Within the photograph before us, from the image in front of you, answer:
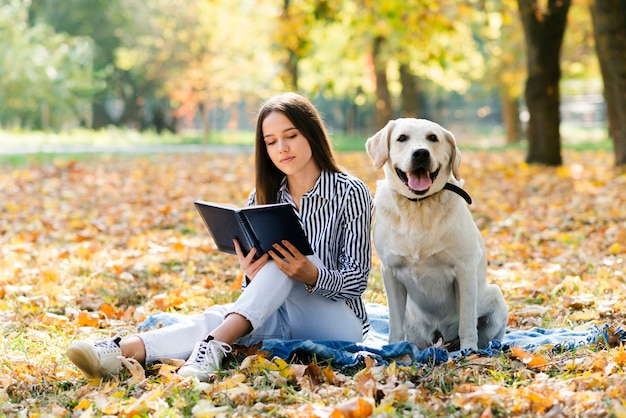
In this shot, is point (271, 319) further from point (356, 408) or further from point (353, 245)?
point (356, 408)

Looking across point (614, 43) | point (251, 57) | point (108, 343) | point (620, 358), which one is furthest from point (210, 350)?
point (251, 57)

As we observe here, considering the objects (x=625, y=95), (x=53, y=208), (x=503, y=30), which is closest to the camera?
(x=53, y=208)

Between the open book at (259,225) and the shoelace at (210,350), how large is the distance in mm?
536

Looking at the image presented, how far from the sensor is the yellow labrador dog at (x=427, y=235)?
4090mm

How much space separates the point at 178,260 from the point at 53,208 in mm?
4005

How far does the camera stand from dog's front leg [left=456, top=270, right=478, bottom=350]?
4.12 meters

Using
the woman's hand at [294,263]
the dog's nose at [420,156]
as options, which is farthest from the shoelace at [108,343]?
the dog's nose at [420,156]

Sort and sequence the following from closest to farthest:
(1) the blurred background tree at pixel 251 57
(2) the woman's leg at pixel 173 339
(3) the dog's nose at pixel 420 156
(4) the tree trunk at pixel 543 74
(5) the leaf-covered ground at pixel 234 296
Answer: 1. (5) the leaf-covered ground at pixel 234 296
2. (2) the woman's leg at pixel 173 339
3. (3) the dog's nose at pixel 420 156
4. (4) the tree trunk at pixel 543 74
5. (1) the blurred background tree at pixel 251 57

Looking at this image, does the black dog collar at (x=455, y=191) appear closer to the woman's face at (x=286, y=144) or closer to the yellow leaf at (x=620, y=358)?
the woman's face at (x=286, y=144)

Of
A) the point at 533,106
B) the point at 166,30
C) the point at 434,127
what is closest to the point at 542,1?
the point at 533,106

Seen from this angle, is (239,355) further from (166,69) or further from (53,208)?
(166,69)

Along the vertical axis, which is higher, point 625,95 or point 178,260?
point 625,95

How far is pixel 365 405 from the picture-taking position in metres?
3.09

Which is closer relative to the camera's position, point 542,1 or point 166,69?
point 542,1
